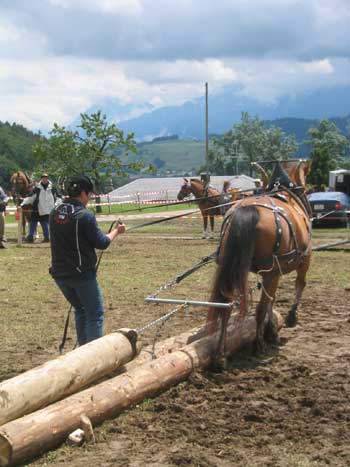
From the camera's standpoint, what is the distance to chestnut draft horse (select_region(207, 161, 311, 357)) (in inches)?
267

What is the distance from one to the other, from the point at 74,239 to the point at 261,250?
2.09 meters

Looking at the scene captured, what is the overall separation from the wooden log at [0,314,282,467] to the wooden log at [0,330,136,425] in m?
0.16

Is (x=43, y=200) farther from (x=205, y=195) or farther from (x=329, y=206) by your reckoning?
(x=329, y=206)

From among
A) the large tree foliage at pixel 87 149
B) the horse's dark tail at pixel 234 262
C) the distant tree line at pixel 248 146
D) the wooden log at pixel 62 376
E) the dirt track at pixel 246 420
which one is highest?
the distant tree line at pixel 248 146

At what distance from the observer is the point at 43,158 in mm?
53750

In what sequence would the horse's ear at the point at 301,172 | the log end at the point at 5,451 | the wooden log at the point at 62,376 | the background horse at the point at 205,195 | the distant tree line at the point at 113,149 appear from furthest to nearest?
the distant tree line at the point at 113,149
the background horse at the point at 205,195
the horse's ear at the point at 301,172
the wooden log at the point at 62,376
the log end at the point at 5,451

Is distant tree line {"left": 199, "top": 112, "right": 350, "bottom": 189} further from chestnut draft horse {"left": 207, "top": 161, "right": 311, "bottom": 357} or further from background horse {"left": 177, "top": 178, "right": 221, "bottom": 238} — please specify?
chestnut draft horse {"left": 207, "top": 161, "right": 311, "bottom": 357}

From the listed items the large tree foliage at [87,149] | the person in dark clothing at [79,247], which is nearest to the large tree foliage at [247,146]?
the large tree foliage at [87,149]

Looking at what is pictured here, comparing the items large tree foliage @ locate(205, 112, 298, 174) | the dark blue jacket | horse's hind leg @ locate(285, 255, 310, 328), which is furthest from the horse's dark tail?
large tree foliage @ locate(205, 112, 298, 174)

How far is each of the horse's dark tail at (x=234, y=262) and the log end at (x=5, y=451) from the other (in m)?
2.96

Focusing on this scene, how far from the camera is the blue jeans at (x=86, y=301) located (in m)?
6.31

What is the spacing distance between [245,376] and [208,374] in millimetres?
369

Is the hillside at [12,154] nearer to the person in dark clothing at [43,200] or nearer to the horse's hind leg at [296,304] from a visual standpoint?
the person in dark clothing at [43,200]

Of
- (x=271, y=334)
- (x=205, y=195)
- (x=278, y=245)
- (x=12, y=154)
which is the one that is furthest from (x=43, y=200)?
(x=12, y=154)
